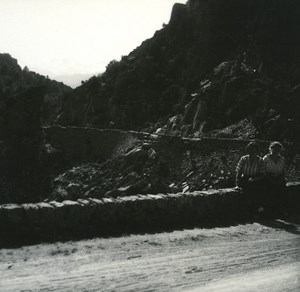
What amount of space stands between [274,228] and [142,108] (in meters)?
53.1

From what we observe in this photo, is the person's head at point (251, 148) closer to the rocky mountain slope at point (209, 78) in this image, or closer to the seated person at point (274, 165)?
the seated person at point (274, 165)

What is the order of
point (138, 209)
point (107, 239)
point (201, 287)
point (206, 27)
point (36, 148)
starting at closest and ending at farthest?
point (201, 287) < point (107, 239) < point (138, 209) < point (36, 148) < point (206, 27)

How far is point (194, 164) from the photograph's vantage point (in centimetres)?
2842

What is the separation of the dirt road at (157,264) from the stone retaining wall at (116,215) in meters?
0.44

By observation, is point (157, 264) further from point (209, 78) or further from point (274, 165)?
point (209, 78)

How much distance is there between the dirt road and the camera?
16.0 feet

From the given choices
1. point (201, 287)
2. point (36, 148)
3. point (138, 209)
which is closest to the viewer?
point (201, 287)

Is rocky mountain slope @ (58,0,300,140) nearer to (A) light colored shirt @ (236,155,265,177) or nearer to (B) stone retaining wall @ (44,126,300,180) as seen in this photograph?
(B) stone retaining wall @ (44,126,300,180)

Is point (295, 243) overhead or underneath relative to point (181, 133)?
underneath

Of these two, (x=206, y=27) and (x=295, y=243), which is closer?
(x=295, y=243)

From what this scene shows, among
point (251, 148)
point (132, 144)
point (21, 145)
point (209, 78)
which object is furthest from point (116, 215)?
point (21, 145)

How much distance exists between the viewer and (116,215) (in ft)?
24.3

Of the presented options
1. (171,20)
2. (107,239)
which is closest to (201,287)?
(107,239)

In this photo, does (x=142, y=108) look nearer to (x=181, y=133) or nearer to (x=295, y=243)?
(x=181, y=133)
